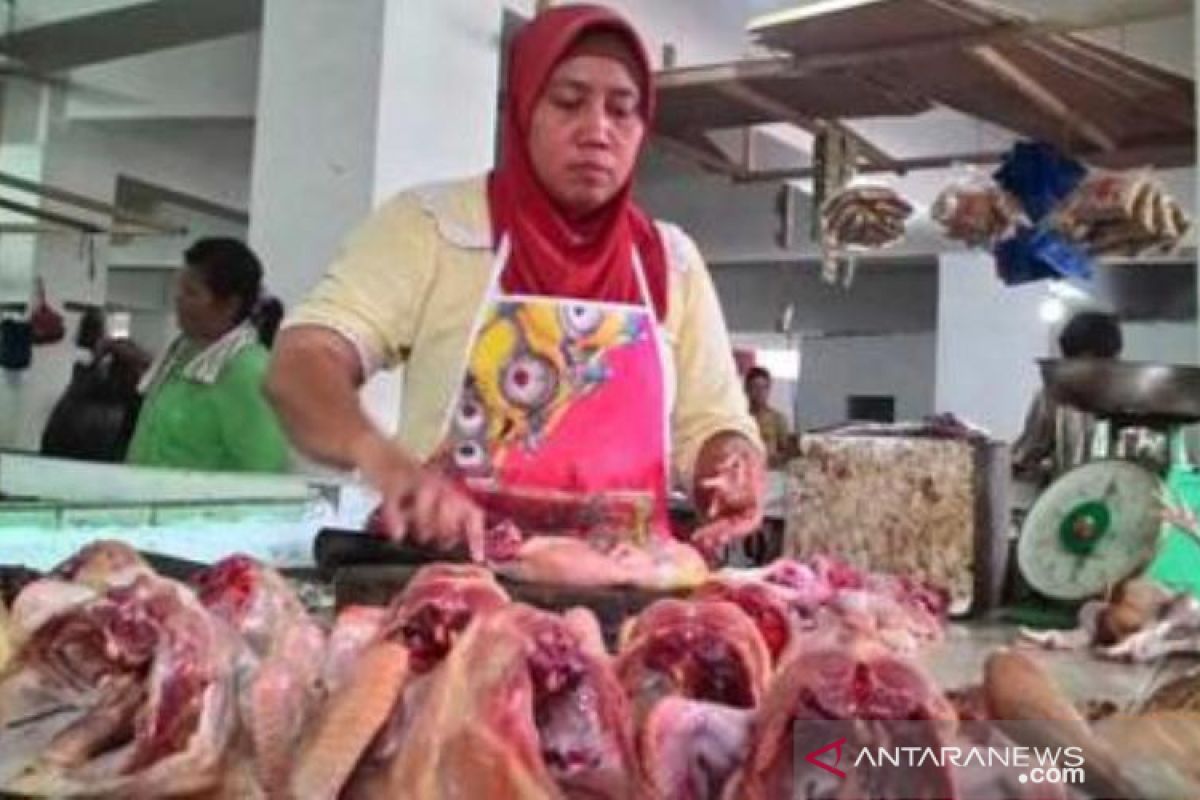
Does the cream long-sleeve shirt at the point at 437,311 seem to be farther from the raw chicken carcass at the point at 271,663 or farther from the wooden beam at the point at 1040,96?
the wooden beam at the point at 1040,96

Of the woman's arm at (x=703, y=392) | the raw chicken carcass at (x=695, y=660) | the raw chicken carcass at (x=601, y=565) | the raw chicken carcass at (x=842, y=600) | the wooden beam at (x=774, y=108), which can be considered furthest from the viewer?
the wooden beam at (x=774, y=108)

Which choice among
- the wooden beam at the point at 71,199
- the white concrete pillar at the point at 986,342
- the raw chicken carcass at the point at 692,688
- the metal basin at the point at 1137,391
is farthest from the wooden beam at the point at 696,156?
the raw chicken carcass at the point at 692,688

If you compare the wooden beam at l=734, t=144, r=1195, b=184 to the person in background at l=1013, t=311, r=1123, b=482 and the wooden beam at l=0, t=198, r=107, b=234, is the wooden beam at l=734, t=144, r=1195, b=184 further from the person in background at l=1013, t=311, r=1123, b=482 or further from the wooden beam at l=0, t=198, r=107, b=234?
the wooden beam at l=0, t=198, r=107, b=234

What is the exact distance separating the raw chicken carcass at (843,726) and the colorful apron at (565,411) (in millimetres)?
957

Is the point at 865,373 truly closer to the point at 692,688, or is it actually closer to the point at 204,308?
the point at 204,308

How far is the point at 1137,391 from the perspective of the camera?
229 centimetres

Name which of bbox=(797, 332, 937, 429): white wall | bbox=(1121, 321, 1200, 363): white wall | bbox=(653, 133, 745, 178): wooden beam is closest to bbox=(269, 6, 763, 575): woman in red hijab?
bbox=(653, 133, 745, 178): wooden beam

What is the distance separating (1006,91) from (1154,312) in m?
5.55

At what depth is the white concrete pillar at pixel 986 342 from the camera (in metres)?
8.23

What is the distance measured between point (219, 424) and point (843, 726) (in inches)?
94.8

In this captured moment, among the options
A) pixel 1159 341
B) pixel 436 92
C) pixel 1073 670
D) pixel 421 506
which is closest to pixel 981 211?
pixel 436 92

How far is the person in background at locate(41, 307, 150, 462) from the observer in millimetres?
3840

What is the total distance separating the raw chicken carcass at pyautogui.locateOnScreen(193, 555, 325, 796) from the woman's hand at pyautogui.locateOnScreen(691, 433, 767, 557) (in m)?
0.73

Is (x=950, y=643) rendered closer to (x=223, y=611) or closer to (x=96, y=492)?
(x=223, y=611)
